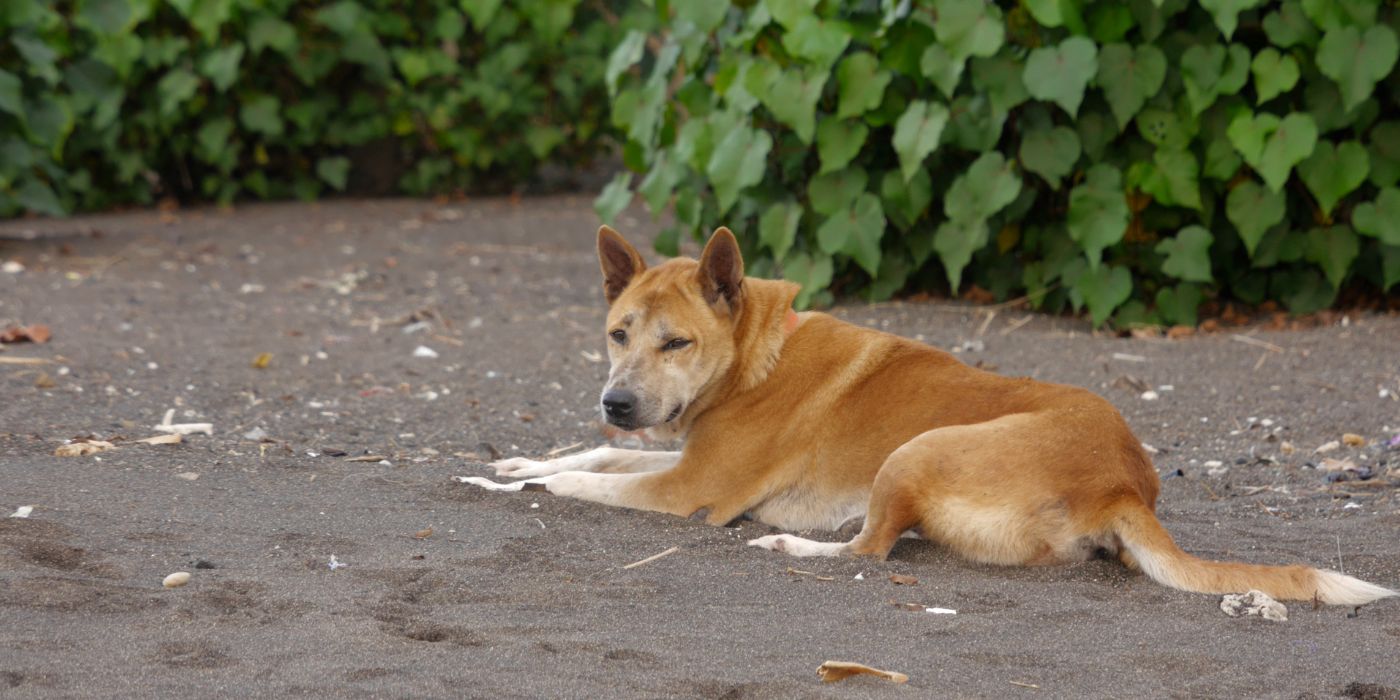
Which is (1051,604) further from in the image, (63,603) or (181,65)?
(181,65)

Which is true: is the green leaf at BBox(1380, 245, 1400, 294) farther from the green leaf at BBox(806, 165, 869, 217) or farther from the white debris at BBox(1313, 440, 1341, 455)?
the green leaf at BBox(806, 165, 869, 217)

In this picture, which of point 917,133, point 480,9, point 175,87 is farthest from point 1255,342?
point 175,87

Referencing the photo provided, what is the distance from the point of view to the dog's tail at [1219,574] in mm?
3701

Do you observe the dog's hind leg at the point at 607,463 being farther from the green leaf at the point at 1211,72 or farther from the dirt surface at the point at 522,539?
the green leaf at the point at 1211,72

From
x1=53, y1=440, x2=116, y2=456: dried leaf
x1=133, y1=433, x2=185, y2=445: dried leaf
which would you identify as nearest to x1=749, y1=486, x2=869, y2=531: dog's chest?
x1=133, y1=433, x2=185, y2=445: dried leaf

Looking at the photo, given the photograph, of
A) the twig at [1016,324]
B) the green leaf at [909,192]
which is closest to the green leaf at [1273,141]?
the twig at [1016,324]

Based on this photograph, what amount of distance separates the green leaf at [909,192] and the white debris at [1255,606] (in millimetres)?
4001

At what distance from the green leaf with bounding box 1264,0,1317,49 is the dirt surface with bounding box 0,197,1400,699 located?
144cm

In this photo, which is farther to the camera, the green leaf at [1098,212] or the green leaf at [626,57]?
the green leaf at [626,57]

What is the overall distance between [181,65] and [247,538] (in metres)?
8.39

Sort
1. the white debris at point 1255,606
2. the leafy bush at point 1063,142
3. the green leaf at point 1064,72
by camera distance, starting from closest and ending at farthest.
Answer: the white debris at point 1255,606 < the green leaf at point 1064,72 < the leafy bush at point 1063,142

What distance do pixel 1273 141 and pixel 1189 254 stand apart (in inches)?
26.9

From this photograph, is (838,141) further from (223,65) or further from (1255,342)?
(223,65)

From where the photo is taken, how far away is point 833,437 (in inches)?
179
